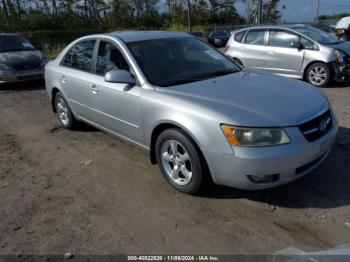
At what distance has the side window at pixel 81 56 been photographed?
4978 mm

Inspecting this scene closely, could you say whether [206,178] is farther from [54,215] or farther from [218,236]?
[54,215]

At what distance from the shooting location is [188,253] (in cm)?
287

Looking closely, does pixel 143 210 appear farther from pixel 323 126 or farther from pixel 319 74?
pixel 319 74

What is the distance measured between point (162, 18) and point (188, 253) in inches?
2302

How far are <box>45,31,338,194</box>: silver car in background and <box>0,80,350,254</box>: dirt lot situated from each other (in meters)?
0.33

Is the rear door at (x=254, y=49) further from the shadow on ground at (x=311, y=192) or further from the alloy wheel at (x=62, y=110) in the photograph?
the shadow on ground at (x=311, y=192)

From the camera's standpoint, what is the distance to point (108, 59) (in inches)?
181

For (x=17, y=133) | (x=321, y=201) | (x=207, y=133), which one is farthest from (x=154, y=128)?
(x=17, y=133)

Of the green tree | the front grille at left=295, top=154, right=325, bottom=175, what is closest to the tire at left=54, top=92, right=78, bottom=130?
the front grille at left=295, top=154, right=325, bottom=175

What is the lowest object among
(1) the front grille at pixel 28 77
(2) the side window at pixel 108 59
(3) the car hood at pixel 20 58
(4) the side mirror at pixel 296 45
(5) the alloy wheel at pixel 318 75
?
(1) the front grille at pixel 28 77

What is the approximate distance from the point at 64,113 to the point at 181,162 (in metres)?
3.11

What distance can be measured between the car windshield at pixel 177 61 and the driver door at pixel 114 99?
0.74 ft

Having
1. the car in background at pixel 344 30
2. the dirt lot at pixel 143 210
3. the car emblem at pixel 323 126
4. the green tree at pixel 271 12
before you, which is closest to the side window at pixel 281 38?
the dirt lot at pixel 143 210

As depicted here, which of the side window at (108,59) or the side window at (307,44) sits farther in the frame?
the side window at (307,44)
